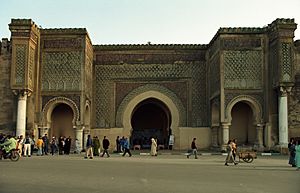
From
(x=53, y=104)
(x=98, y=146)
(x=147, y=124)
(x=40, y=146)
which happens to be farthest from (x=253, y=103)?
(x=147, y=124)

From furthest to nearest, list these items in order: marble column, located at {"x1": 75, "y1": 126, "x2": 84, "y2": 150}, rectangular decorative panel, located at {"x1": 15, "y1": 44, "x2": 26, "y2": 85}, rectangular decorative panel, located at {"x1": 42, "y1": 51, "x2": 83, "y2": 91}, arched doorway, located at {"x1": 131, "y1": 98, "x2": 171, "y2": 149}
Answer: arched doorway, located at {"x1": 131, "y1": 98, "x2": 171, "y2": 149}, rectangular decorative panel, located at {"x1": 42, "y1": 51, "x2": 83, "y2": 91}, marble column, located at {"x1": 75, "y1": 126, "x2": 84, "y2": 150}, rectangular decorative panel, located at {"x1": 15, "y1": 44, "x2": 26, "y2": 85}

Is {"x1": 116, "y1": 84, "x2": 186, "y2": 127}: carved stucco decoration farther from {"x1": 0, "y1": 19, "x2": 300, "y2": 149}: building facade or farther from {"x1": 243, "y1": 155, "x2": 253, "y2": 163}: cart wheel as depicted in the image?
{"x1": 243, "y1": 155, "x2": 253, "y2": 163}: cart wheel

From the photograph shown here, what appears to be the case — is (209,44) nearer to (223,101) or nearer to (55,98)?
(223,101)

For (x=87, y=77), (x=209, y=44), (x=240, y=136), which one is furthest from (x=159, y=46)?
(x=240, y=136)

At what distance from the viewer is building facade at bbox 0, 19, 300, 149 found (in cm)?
1938

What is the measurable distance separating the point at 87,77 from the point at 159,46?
4167mm

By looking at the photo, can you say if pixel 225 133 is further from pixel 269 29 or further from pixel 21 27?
pixel 21 27

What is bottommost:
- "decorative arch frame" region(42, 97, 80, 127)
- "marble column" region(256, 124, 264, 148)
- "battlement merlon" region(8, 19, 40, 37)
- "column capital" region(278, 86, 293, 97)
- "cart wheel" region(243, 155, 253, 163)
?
"cart wheel" region(243, 155, 253, 163)

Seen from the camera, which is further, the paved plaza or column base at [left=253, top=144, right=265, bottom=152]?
column base at [left=253, top=144, right=265, bottom=152]

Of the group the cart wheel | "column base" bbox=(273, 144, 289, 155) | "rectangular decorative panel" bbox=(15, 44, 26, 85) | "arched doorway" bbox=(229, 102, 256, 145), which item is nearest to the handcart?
the cart wheel

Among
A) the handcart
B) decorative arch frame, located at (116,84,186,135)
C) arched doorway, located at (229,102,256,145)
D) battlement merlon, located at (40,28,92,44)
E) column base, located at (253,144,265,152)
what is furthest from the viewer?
decorative arch frame, located at (116,84,186,135)

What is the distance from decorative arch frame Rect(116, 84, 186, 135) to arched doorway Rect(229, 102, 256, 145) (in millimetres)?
2407

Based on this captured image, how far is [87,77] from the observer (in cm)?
2128

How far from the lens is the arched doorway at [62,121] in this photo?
22.4m
